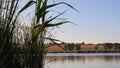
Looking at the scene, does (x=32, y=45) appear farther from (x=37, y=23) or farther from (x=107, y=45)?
(x=107, y=45)

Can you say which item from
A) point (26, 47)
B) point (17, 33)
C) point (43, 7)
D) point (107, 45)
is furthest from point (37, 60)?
point (107, 45)

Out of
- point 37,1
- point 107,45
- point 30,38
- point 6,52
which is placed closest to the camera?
point 6,52

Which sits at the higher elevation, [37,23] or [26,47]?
[37,23]

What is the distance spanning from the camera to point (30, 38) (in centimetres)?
310

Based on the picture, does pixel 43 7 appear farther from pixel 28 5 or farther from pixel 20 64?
pixel 20 64

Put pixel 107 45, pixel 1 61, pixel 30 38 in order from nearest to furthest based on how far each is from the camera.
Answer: pixel 1 61 < pixel 30 38 < pixel 107 45

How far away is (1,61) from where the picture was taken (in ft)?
8.06

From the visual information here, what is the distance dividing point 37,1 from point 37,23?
197 mm

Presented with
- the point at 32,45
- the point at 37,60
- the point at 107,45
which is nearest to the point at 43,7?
the point at 32,45

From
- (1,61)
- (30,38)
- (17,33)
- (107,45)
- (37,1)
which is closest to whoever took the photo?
(1,61)

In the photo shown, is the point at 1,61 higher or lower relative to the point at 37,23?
lower

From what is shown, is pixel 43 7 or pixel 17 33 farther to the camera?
pixel 17 33

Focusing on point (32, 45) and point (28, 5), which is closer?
point (28, 5)

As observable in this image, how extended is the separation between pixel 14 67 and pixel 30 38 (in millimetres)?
306
